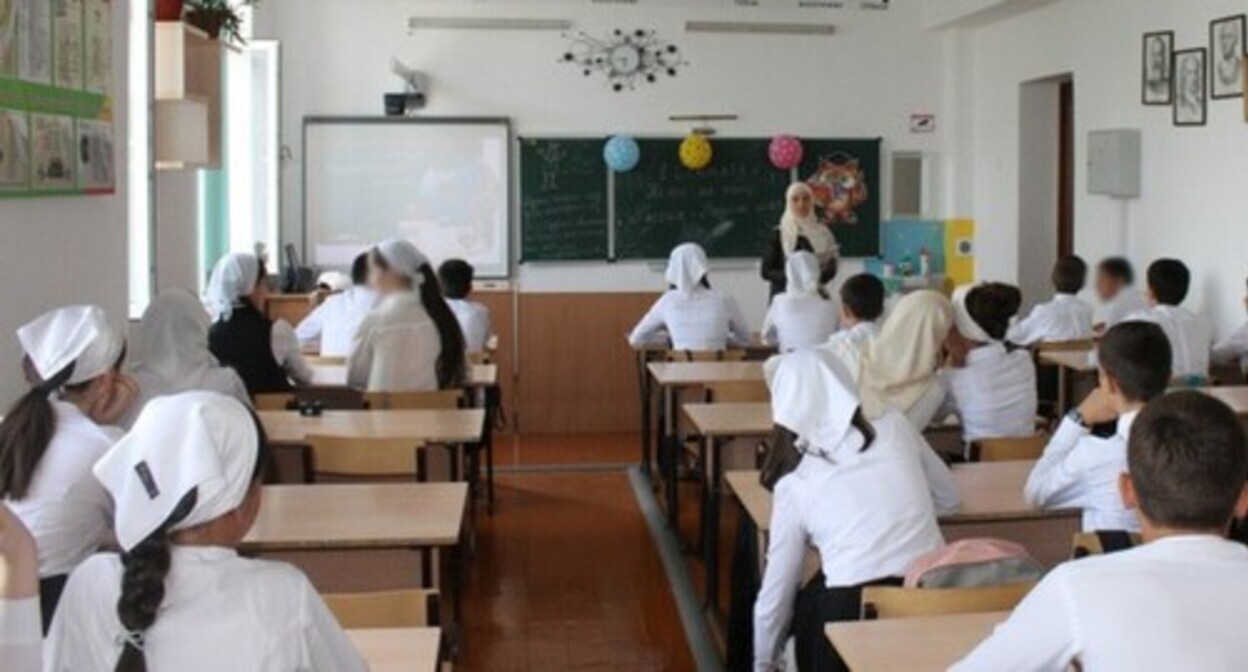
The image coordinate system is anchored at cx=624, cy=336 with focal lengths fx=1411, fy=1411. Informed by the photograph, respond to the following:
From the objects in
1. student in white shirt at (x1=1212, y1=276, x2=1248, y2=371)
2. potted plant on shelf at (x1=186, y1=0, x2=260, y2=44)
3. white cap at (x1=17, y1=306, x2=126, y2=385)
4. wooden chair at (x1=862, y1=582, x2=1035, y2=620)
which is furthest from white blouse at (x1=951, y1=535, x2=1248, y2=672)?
student in white shirt at (x1=1212, y1=276, x2=1248, y2=371)

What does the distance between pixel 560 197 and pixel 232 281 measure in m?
5.15

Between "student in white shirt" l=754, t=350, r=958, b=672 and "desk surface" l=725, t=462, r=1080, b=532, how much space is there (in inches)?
9.5

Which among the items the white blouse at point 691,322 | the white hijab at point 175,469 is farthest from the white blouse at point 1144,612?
the white blouse at point 691,322

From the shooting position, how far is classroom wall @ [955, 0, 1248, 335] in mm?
8031

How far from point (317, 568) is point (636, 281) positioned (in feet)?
23.6

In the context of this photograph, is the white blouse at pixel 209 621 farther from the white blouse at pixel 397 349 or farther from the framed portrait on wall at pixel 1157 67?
the framed portrait on wall at pixel 1157 67

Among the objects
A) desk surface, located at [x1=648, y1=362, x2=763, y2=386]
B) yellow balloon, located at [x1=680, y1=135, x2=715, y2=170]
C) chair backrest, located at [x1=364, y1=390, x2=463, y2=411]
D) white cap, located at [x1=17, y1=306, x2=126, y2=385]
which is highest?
yellow balloon, located at [x1=680, y1=135, x2=715, y2=170]

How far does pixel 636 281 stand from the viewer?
11133mm

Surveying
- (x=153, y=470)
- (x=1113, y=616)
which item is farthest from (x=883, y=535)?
(x=153, y=470)

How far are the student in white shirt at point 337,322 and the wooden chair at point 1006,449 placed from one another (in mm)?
3586

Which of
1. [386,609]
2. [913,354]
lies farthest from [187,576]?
[913,354]

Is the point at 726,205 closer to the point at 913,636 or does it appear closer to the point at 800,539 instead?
the point at 800,539

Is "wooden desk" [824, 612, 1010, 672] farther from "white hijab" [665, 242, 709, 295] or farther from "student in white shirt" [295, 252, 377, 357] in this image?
"white hijab" [665, 242, 709, 295]

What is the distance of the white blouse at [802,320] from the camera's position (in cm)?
823
